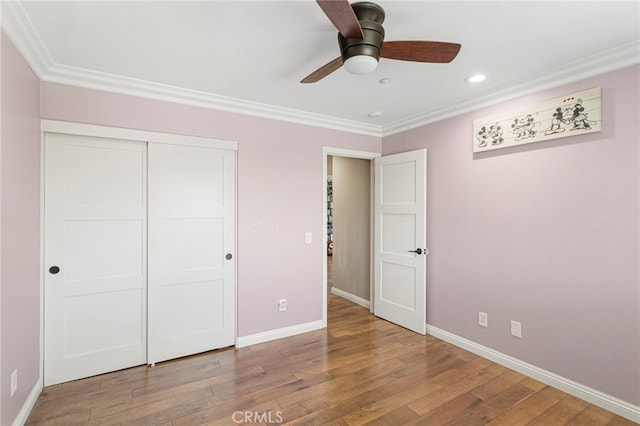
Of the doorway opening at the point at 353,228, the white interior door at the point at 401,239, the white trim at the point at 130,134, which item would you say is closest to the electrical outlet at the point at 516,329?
the white interior door at the point at 401,239

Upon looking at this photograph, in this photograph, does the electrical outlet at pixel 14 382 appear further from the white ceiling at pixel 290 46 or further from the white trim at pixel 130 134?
the white ceiling at pixel 290 46

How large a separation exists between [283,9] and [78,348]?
9.71ft

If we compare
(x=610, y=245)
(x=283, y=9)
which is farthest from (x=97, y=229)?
(x=610, y=245)

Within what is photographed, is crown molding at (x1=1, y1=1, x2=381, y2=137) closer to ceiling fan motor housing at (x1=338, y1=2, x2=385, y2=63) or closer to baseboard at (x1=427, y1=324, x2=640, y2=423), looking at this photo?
ceiling fan motor housing at (x1=338, y1=2, x2=385, y2=63)

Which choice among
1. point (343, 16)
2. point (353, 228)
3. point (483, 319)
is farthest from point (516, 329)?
point (343, 16)

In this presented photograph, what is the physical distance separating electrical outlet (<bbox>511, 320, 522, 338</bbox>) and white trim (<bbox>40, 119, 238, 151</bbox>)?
3079mm

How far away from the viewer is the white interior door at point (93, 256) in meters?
2.41

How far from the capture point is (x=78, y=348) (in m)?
2.50

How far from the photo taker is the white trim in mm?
2387

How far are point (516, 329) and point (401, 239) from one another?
1.43 meters

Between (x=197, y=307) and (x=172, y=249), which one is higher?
(x=172, y=249)

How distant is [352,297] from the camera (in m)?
4.75

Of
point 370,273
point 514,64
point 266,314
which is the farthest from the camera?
point 370,273

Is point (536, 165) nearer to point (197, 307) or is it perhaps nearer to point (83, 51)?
point (197, 307)
